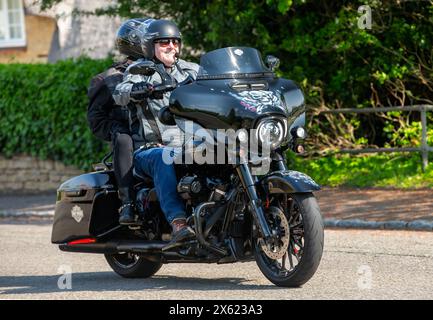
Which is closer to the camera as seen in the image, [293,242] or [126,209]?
[293,242]

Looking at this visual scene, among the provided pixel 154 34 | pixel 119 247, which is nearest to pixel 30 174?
pixel 119 247

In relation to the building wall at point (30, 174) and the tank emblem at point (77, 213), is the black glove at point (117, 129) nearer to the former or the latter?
the tank emblem at point (77, 213)

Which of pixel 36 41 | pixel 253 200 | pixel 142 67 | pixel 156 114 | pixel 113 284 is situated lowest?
pixel 113 284

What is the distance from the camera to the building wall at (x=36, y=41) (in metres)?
33.8

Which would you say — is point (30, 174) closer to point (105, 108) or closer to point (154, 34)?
point (105, 108)

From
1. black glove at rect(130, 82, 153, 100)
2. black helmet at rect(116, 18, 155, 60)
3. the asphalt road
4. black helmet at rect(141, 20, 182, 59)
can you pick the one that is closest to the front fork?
the asphalt road

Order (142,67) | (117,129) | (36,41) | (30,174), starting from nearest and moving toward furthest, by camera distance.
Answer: (142,67) → (117,129) → (30,174) → (36,41)

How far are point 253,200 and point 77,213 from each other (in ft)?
7.04

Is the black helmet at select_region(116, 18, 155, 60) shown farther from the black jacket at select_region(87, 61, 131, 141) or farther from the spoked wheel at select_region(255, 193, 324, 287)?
the spoked wheel at select_region(255, 193, 324, 287)

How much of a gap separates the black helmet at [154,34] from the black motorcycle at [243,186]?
421mm

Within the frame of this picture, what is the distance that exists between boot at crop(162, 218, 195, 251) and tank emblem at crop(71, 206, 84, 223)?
127 cm

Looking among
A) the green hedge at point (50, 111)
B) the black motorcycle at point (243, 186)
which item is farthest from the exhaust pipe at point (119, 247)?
the green hedge at point (50, 111)

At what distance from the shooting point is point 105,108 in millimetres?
9711

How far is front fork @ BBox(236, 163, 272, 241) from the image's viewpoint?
7.91 metres
